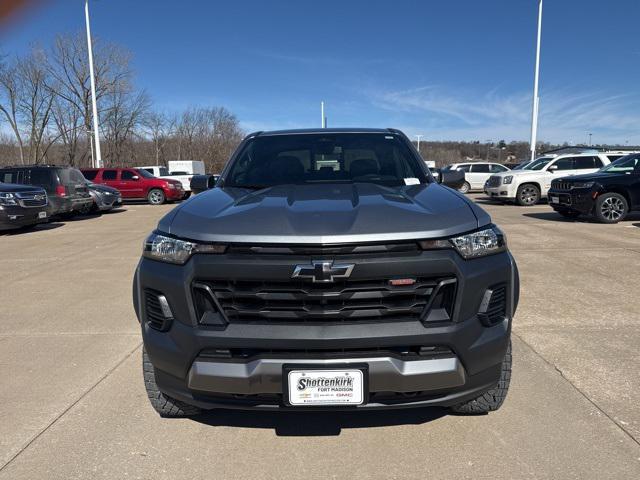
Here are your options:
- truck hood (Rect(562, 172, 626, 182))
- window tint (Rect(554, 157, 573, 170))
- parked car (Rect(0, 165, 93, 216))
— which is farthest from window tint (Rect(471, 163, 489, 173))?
parked car (Rect(0, 165, 93, 216))

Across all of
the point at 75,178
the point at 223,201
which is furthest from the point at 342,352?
the point at 75,178

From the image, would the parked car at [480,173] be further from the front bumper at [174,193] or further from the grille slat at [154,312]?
the grille slat at [154,312]

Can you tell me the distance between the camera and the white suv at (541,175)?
17.1 meters

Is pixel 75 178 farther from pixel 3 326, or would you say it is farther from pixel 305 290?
pixel 305 290

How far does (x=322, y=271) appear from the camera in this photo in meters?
2.17

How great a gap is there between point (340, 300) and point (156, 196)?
21231 mm

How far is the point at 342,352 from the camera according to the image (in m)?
2.18

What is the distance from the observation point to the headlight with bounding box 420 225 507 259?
7.42ft

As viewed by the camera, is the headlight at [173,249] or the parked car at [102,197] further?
the parked car at [102,197]

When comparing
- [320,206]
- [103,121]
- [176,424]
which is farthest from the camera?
[103,121]

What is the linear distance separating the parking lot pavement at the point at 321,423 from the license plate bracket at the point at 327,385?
1.51ft

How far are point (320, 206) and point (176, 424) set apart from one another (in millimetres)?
1575

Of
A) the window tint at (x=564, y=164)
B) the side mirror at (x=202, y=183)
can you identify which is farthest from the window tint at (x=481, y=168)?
the side mirror at (x=202, y=183)

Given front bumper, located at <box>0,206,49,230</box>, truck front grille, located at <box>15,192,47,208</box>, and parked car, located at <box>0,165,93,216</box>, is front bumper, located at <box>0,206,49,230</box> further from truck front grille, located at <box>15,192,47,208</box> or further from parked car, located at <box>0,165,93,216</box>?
parked car, located at <box>0,165,93,216</box>
